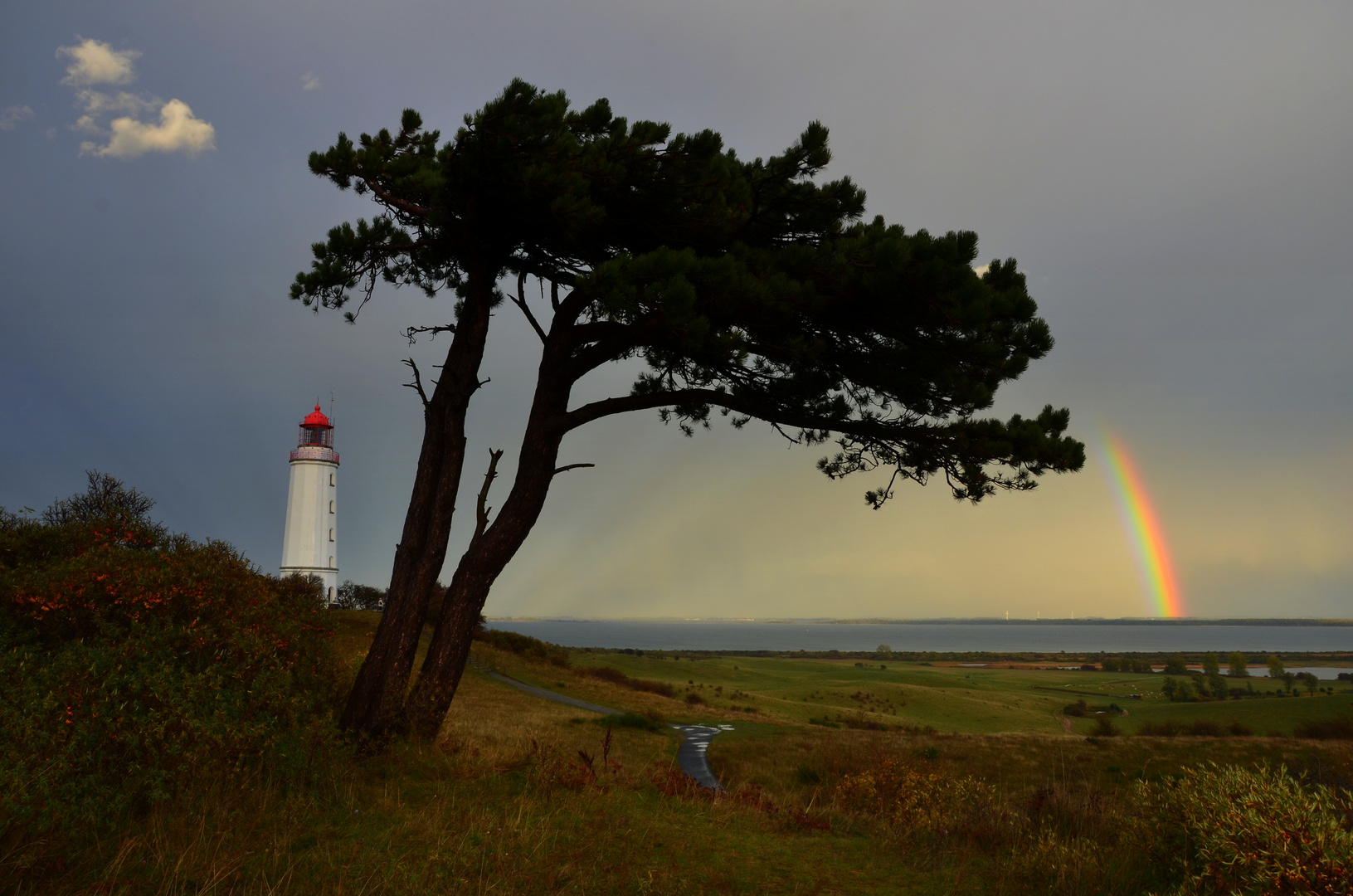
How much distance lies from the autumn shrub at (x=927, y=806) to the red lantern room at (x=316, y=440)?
42.6m

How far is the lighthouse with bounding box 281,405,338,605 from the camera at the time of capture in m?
44.0

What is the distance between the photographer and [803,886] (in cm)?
546

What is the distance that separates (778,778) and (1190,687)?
90.7 meters

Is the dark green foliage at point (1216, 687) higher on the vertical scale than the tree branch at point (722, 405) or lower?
lower

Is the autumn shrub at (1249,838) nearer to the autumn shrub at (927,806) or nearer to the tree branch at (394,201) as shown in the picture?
the autumn shrub at (927,806)

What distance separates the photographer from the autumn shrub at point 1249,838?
3973 mm

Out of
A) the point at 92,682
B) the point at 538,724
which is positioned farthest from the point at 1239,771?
the point at 538,724

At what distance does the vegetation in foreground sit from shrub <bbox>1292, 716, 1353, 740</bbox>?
39906mm

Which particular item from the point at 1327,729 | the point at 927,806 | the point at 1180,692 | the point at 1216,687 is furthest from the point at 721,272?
the point at 1216,687

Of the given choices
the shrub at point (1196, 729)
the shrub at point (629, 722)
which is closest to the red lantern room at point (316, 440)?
the shrub at point (629, 722)

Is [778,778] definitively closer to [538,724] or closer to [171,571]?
[538,724]

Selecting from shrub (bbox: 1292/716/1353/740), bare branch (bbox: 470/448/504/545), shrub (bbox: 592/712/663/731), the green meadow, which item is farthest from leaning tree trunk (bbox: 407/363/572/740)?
shrub (bbox: 1292/716/1353/740)

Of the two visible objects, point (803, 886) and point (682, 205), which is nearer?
point (803, 886)

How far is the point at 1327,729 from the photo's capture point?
1448 inches
